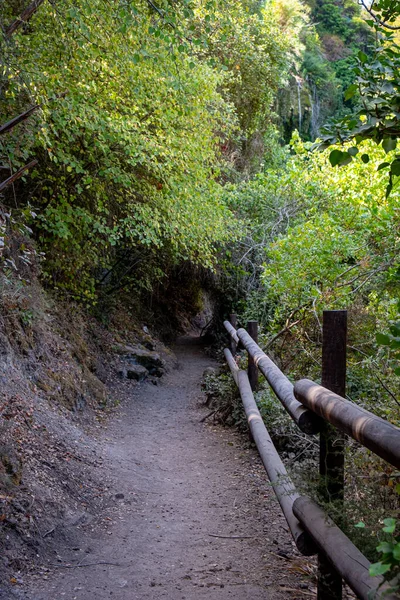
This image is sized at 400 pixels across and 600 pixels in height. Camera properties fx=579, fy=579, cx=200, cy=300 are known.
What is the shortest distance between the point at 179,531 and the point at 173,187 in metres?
5.30

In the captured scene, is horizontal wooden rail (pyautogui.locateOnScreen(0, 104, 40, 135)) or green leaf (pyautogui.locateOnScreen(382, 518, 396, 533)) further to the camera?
horizontal wooden rail (pyautogui.locateOnScreen(0, 104, 40, 135))

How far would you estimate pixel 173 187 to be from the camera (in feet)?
28.2

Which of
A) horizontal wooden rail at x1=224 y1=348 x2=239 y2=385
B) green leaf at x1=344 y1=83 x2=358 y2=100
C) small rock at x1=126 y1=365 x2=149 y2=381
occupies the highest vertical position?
green leaf at x1=344 y1=83 x2=358 y2=100

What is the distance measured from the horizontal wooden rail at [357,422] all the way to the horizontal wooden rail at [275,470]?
533mm

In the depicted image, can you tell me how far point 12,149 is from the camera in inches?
230

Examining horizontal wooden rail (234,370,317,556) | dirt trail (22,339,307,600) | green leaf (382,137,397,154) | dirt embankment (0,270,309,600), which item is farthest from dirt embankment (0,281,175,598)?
green leaf (382,137,397,154)

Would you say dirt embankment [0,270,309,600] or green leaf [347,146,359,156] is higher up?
green leaf [347,146,359,156]

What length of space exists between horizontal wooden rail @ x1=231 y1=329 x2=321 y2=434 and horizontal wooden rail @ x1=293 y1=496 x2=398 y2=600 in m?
0.36

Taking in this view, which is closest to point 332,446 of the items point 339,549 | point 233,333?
point 339,549

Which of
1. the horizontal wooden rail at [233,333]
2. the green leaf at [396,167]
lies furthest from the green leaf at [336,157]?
the horizontal wooden rail at [233,333]

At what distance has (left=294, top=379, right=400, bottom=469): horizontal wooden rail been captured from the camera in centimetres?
179

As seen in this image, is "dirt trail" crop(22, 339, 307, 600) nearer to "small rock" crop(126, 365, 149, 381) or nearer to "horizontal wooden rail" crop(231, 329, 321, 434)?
"horizontal wooden rail" crop(231, 329, 321, 434)

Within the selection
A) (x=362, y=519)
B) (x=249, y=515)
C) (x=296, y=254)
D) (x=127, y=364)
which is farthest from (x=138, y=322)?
(x=362, y=519)

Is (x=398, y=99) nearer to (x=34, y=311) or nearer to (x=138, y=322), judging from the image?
(x=34, y=311)
